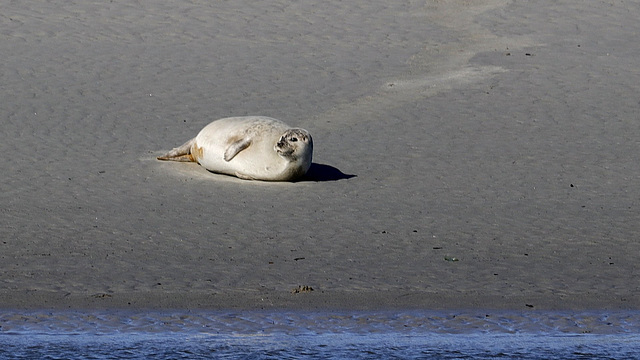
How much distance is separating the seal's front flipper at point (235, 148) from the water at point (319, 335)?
12.2ft

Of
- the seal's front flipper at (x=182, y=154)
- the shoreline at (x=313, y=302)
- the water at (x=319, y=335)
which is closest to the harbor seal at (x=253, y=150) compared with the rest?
the seal's front flipper at (x=182, y=154)

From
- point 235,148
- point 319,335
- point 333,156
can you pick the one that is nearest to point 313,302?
point 319,335

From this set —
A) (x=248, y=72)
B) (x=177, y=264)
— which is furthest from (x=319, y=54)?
(x=177, y=264)

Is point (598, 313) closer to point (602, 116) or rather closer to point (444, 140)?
point (444, 140)

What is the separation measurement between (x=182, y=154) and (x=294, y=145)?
46.0 inches

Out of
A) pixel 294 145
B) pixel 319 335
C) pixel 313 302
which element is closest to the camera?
pixel 319 335

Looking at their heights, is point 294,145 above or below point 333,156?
above

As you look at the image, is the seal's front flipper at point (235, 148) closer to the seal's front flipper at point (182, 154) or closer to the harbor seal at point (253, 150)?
the harbor seal at point (253, 150)

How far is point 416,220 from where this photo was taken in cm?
873

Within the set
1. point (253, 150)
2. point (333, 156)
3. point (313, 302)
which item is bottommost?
point (313, 302)

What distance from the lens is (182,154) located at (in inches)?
420

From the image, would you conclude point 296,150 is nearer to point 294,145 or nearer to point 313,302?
point 294,145

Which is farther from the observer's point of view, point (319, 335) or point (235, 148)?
point (235, 148)

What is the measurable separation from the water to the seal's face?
139 inches
